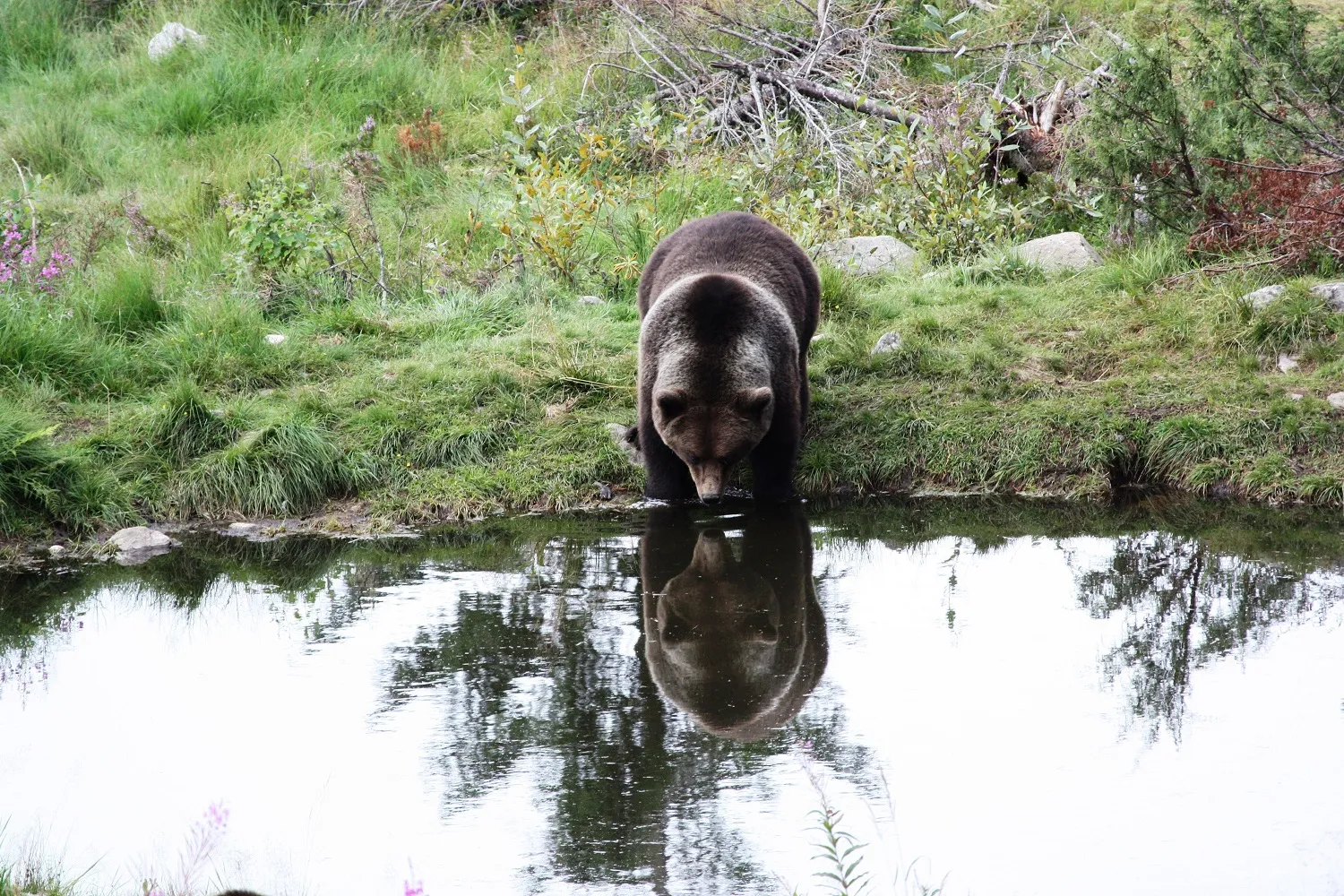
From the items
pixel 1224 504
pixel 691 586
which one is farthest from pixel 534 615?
pixel 1224 504

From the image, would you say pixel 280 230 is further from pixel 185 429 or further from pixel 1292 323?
pixel 1292 323

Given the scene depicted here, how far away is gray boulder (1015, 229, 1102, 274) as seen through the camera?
31.8 feet

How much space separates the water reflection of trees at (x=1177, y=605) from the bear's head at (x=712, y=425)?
1887mm

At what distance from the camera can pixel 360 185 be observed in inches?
436

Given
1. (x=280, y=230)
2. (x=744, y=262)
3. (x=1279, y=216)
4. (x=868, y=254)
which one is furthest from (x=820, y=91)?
(x=280, y=230)

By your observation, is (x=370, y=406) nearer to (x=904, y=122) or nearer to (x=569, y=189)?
(x=569, y=189)

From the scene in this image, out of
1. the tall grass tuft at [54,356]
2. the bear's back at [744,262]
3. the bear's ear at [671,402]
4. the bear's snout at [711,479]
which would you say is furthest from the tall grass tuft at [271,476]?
the bear's back at [744,262]

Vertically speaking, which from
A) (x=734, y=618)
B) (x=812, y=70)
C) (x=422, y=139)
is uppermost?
(x=812, y=70)

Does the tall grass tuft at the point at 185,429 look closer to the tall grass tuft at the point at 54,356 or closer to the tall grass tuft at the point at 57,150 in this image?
the tall grass tuft at the point at 54,356

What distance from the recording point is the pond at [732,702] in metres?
3.59

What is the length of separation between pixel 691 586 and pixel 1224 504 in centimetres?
309

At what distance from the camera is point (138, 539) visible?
6.77m

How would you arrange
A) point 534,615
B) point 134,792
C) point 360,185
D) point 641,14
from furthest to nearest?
point 641,14 → point 360,185 → point 534,615 → point 134,792

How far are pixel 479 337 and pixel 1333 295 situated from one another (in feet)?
18.7
